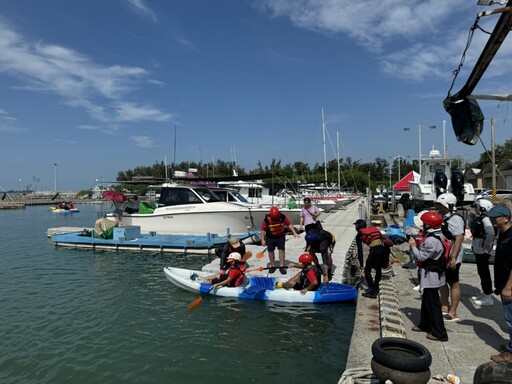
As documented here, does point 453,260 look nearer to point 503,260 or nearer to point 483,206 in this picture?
point 503,260

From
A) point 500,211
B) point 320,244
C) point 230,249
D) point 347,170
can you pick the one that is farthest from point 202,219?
point 347,170

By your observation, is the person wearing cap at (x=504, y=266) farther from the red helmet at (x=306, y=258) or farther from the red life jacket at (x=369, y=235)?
the red helmet at (x=306, y=258)

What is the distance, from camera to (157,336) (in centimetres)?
752

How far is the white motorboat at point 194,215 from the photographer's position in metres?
18.4

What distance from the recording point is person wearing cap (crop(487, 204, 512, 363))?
13.6 feet

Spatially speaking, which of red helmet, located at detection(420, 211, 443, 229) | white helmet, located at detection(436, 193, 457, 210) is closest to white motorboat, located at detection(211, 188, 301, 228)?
white helmet, located at detection(436, 193, 457, 210)

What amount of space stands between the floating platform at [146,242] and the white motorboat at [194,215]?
1.85ft

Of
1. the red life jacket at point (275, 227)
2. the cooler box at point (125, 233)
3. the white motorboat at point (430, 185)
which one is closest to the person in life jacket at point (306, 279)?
the red life jacket at point (275, 227)

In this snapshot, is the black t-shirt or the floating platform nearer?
the black t-shirt

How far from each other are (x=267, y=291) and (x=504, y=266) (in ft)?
17.7

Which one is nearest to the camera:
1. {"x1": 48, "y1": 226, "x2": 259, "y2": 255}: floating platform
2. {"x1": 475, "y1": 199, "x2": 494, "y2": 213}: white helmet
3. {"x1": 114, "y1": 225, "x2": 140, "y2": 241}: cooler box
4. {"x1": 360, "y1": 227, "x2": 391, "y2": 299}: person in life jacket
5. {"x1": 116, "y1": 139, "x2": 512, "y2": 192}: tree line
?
{"x1": 475, "y1": 199, "x2": 494, "y2": 213}: white helmet

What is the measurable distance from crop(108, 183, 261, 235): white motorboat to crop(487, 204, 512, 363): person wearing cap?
14.2 metres

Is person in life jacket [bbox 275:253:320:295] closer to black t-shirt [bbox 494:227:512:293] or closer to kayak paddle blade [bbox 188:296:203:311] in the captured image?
kayak paddle blade [bbox 188:296:203:311]

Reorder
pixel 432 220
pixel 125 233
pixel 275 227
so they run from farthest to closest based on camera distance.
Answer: pixel 125 233, pixel 275 227, pixel 432 220
